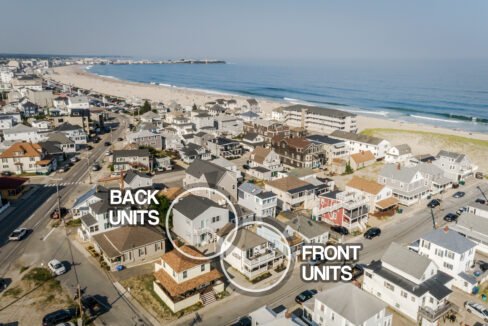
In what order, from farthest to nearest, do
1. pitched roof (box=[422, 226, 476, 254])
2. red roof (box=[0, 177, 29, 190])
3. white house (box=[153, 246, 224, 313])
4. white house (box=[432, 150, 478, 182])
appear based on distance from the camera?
white house (box=[432, 150, 478, 182]) → red roof (box=[0, 177, 29, 190]) → pitched roof (box=[422, 226, 476, 254]) → white house (box=[153, 246, 224, 313])

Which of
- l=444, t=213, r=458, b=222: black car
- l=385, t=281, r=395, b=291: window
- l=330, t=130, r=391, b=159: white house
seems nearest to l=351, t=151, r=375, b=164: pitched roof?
l=330, t=130, r=391, b=159: white house

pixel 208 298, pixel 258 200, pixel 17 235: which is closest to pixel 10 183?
pixel 17 235

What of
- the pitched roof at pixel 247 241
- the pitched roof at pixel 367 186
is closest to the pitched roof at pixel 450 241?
the pitched roof at pixel 367 186

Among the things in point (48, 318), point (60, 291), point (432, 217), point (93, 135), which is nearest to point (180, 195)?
point (60, 291)

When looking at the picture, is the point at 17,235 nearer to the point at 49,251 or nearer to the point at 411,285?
the point at 49,251

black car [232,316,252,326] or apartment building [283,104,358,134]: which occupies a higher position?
apartment building [283,104,358,134]

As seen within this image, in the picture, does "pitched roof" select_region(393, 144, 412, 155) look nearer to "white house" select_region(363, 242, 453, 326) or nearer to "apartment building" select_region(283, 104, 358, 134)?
"apartment building" select_region(283, 104, 358, 134)

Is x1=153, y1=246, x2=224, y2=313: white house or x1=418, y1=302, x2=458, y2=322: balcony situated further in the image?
x1=153, y1=246, x2=224, y2=313: white house

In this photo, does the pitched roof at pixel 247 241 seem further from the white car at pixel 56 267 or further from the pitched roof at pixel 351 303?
the white car at pixel 56 267
